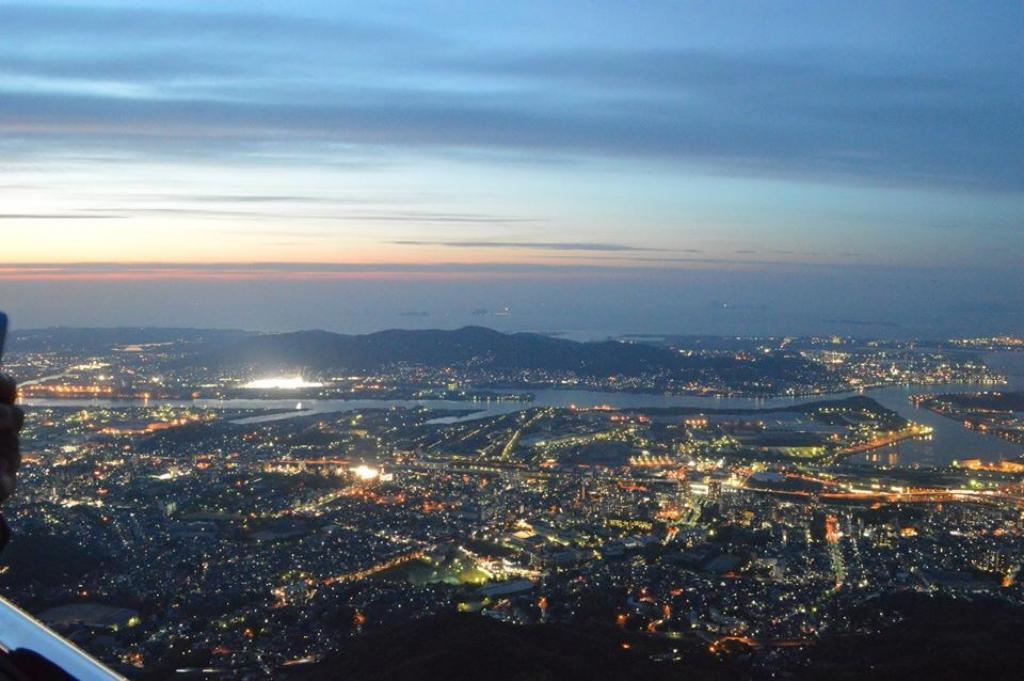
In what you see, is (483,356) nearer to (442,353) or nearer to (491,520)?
(442,353)

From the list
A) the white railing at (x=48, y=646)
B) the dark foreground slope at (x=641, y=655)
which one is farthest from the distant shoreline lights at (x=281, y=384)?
the white railing at (x=48, y=646)

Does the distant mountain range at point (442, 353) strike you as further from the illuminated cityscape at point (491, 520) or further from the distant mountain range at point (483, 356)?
the illuminated cityscape at point (491, 520)

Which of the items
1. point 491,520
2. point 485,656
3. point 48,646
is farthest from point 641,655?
point 48,646

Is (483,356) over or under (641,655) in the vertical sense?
over

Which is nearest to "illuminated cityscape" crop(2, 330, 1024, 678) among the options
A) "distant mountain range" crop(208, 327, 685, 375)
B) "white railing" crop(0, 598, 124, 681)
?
"white railing" crop(0, 598, 124, 681)

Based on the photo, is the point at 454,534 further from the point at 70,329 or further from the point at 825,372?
the point at 70,329

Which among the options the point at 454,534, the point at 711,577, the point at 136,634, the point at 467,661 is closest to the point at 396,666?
the point at 467,661

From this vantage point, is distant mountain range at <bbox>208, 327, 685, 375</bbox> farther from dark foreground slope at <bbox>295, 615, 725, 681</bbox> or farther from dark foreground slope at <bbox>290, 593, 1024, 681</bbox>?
dark foreground slope at <bbox>295, 615, 725, 681</bbox>

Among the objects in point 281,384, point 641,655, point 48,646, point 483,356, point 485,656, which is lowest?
point 281,384
